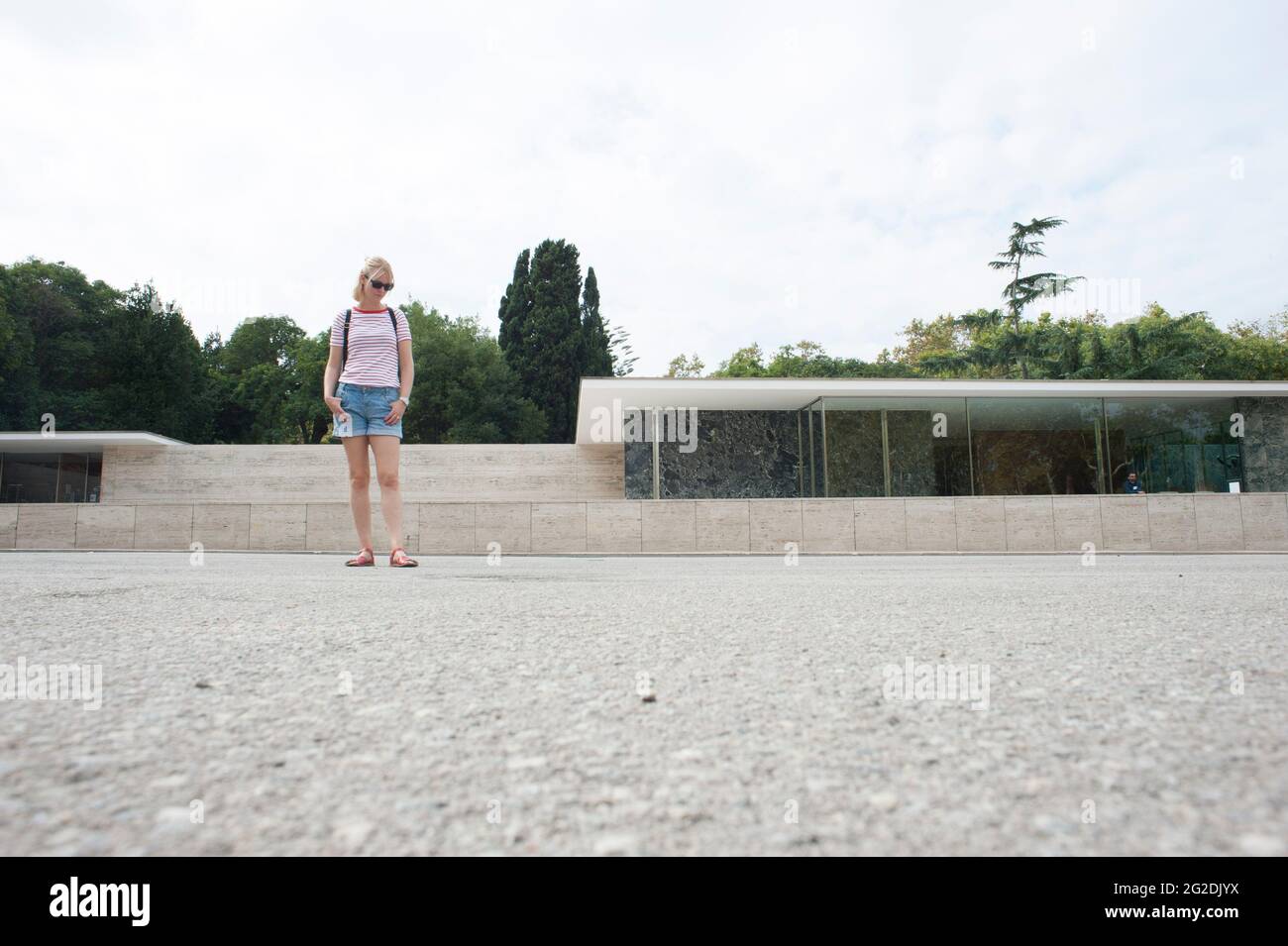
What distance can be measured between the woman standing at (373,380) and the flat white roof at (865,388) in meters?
12.3

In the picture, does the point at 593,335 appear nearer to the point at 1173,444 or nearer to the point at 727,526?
the point at 1173,444

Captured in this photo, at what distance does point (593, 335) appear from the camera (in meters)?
42.8

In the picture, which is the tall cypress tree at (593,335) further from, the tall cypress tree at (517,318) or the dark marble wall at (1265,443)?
the dark marble wall at (1265,443)

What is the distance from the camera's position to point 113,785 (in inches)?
40.2

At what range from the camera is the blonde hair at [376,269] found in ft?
16.8

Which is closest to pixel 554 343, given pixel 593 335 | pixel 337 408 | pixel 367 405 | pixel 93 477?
pixel 593 335

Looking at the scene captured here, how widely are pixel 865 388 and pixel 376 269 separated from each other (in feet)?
50.4

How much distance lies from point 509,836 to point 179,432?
40590 millimetres

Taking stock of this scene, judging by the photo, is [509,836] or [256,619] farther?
[256,619]

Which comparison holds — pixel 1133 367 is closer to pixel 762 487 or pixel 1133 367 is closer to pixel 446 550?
pixel 762 487

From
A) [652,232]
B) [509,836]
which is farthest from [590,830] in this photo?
[652,232]

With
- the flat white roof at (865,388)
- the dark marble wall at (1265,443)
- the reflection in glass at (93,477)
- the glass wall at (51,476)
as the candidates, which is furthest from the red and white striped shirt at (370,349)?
the reflection in glass at (93,477)

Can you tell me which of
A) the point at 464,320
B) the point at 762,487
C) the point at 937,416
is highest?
the point at 464,320

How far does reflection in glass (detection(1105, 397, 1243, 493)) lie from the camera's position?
18.5 m
